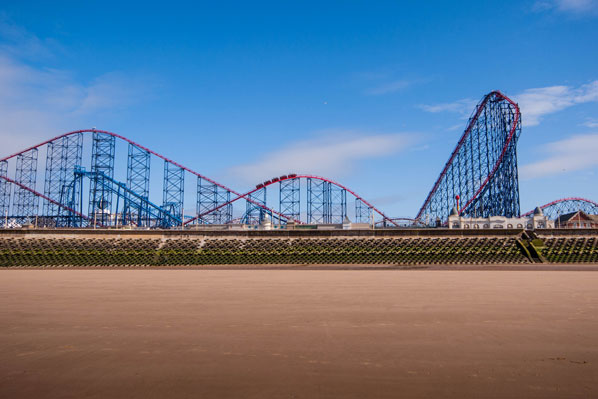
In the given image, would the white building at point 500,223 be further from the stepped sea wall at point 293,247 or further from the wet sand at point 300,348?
the wet sand at point 300,348

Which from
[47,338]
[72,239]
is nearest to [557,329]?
[47,338]

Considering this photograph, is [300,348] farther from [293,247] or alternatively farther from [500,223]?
[500,223]

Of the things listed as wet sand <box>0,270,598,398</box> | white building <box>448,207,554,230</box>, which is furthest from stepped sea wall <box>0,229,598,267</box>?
wet sand <box>0,270,598,398</box>

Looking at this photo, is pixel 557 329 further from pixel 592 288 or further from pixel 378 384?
pixel 592 288

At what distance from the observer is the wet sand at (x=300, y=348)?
346cm

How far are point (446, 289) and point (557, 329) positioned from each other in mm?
5057

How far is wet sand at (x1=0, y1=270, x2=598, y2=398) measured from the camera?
346 cm

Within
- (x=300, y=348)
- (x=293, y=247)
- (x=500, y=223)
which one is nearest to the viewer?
(x=300, y=348)

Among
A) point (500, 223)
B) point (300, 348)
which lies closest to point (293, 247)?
point (500, 223)

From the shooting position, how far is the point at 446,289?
10.6 m

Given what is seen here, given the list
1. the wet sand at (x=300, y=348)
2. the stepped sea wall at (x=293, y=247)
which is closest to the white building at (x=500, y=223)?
the stepped sea wall at (x=293, y=247)

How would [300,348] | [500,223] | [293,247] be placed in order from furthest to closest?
[500,223]
[293,247]
[300,348]

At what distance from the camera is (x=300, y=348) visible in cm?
466

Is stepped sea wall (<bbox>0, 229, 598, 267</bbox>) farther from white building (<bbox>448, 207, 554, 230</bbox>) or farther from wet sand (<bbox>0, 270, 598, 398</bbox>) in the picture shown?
wet sand (<bbox>0, 270, 598, 398</bbox>)
